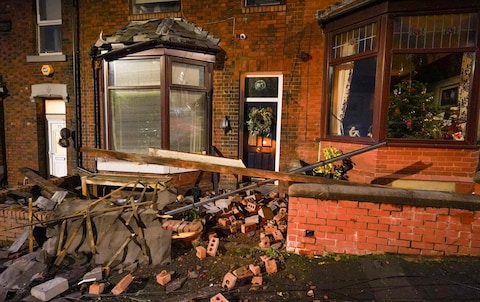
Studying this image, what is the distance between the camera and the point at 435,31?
450 centimetres

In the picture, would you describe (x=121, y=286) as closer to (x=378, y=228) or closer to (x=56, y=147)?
(x=378, y=228)

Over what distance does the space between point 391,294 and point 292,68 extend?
481 cm

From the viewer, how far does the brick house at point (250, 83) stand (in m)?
4.56

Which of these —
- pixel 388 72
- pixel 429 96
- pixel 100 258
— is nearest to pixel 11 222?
pixel 100 258

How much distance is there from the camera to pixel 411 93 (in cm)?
488

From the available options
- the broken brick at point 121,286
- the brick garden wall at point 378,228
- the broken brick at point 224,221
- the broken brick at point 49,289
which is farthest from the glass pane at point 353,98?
the broken brick at point 49,289

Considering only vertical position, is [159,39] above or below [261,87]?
above

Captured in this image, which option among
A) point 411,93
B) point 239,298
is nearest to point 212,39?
point 411,93

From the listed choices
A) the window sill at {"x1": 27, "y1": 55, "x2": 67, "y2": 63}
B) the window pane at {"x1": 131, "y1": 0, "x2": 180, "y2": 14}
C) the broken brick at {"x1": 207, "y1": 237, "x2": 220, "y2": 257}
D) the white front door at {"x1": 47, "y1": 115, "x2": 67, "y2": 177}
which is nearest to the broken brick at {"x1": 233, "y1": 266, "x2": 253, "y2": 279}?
the broken brick at {"x1": 207, "y1": 237, "x2": 220, "y2": 257}

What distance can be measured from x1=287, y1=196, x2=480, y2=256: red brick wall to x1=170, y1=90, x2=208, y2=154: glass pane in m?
3.56

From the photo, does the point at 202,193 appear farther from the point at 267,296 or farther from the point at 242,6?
the point at 242,6

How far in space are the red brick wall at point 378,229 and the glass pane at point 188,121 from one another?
3.56 metres

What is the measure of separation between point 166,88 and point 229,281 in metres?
4.37

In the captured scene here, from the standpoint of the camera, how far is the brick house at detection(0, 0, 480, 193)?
456 cm
